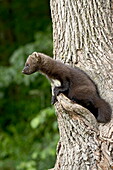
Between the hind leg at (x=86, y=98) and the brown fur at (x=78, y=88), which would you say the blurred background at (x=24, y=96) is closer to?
the brown fur at (x=78, y=88)

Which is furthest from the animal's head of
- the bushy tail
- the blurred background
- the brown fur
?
the blurred background

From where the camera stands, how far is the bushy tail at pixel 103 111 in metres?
3.74

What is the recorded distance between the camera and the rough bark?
372 cm

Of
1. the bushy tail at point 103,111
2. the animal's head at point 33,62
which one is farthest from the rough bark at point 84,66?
the animal's head at point 33,62

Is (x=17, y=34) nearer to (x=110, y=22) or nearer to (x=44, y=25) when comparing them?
(x=44, y=25)

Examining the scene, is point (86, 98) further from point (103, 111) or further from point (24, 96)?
point (24, 96)

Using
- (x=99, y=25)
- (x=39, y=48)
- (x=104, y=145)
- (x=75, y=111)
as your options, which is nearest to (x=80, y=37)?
(x=99, y=25)

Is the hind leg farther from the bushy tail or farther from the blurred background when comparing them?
the blurred background

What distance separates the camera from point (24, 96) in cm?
939

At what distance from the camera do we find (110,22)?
4285 mm

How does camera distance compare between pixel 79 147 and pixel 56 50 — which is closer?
pixel 79 147

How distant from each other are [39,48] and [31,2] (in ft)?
8.31

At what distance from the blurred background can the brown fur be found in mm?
2083

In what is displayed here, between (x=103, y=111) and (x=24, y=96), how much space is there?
226 inches
